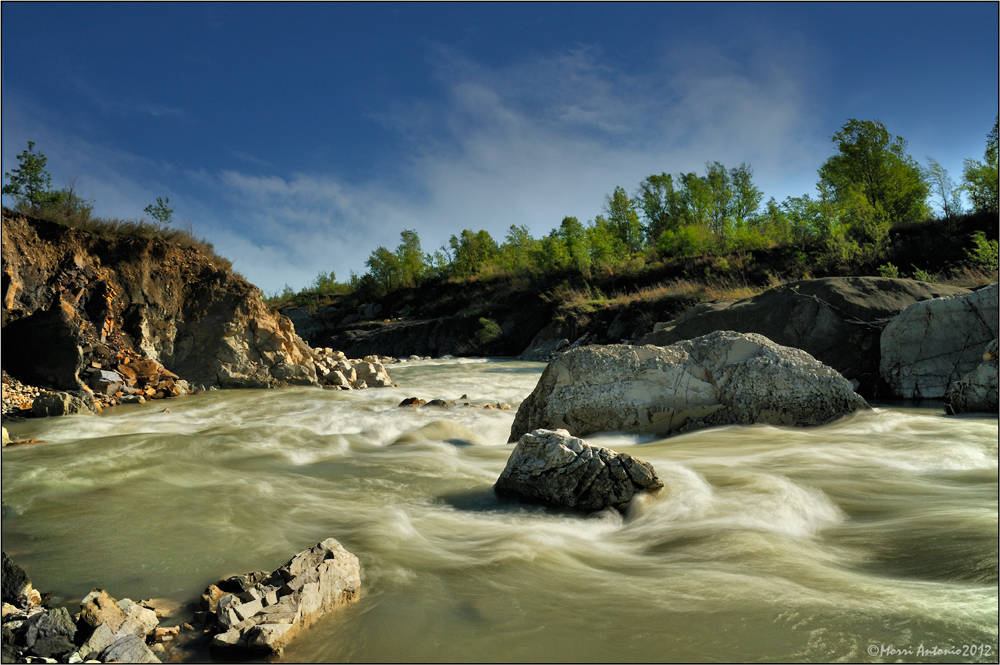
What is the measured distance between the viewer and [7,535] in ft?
10.4

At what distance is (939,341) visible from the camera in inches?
328

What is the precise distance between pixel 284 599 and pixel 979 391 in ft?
25.7

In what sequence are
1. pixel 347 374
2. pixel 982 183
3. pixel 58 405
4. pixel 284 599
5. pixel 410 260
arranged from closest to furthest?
pixel 284 599 < pixel 58 405 < pixel 347 374 < pixel 982 183 < pixel 410 260

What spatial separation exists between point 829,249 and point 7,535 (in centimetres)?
2379

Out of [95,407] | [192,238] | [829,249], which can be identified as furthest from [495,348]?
[95,407]

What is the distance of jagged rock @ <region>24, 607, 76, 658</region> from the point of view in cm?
187

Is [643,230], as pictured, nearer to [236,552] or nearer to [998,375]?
[998,375]

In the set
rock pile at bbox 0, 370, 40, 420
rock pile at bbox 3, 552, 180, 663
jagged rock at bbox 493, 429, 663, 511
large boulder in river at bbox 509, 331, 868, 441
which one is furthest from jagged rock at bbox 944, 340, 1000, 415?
rock pile at bbox 0, 370, 40, 420

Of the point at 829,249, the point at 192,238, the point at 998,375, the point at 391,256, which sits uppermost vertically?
the point at 391,256

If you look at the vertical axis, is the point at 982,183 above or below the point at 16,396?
above

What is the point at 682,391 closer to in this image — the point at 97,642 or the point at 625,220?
the point at 97,642

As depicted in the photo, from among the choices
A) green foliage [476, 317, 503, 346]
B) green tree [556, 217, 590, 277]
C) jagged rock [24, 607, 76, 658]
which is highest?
green tree [556, 217, 590, 277]

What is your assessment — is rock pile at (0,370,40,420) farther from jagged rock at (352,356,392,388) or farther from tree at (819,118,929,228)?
tree at (819,118,929,228)

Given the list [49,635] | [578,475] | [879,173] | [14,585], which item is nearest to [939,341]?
[578,475]
